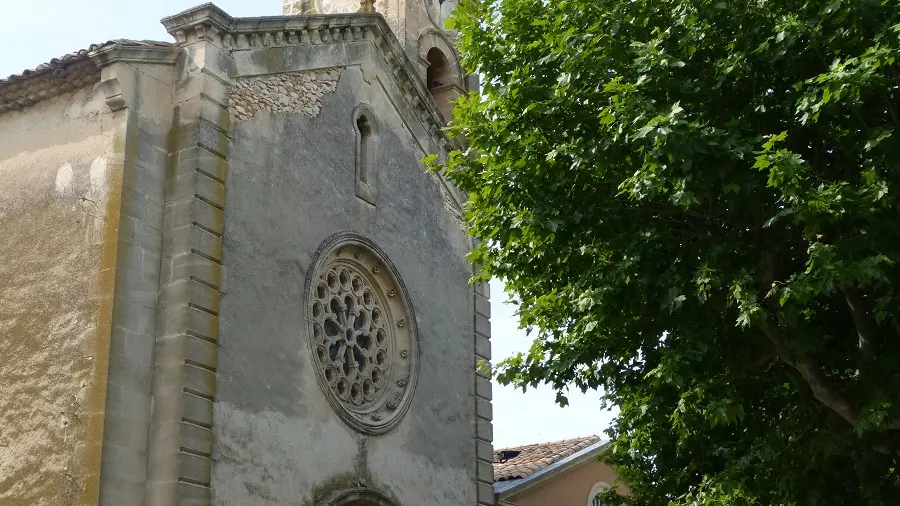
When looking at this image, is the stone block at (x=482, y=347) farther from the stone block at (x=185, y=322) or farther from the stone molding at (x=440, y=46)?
the stone block at (x=185, y=322)

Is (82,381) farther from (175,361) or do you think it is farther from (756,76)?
(756,76)

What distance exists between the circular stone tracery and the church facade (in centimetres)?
4

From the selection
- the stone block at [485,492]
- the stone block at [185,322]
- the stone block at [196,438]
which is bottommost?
the stone block at [196,438]

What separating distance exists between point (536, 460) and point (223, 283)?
1112 cm

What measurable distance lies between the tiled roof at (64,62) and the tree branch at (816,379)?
7903 millimetres

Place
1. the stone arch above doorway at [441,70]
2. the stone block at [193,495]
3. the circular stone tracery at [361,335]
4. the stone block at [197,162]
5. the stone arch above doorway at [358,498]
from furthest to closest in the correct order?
the stone arch above doorway at [441,70] < the circular stone tracery at [361,335] < the stone arch above doorway at [358,498] < the stone block at [197,162] < the stone block at [193,495]

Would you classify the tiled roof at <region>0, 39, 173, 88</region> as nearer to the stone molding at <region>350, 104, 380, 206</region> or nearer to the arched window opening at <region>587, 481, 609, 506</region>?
the stone molding at <region>350, 104, 380, 206</region>

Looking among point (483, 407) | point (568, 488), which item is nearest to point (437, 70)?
point (483, 407)

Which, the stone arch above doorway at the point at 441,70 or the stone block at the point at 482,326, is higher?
the stone arch above doorway at the point at 441,70

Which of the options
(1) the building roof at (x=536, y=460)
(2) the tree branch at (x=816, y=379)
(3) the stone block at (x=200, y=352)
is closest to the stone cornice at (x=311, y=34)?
(3) the stone block at (x=200, y=352)

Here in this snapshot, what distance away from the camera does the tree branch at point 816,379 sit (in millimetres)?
11156

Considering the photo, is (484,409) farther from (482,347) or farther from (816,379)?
(816,379)

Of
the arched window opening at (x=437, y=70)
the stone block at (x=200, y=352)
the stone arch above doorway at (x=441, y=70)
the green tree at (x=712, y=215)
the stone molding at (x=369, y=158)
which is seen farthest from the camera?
the arched window opening at (x=437, y=70)

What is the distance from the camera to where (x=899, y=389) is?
35.1 ft
